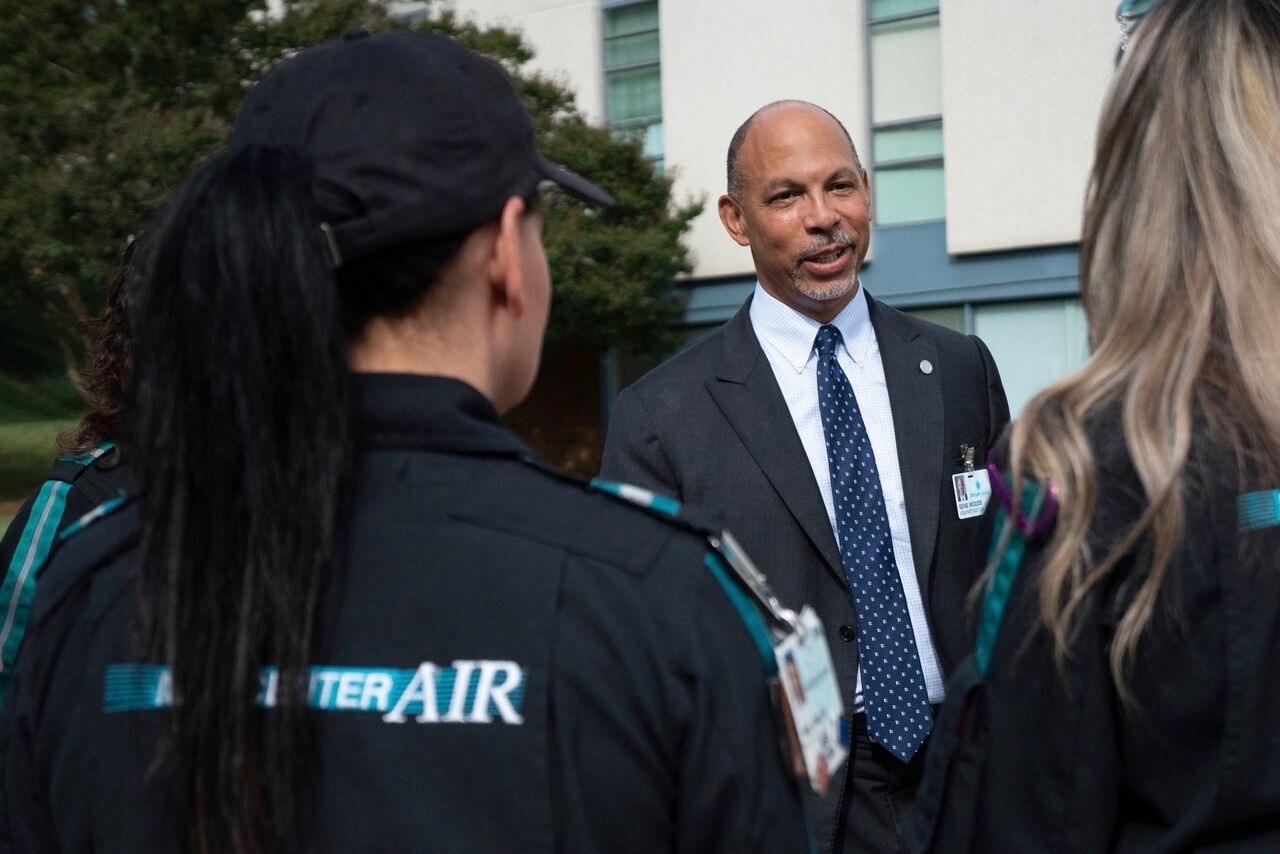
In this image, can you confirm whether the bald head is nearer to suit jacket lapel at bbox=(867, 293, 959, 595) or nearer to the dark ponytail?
suit jacket lapel at bbox=(867, 293, 959, 595)

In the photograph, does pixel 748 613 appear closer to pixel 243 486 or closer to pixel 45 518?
pixel 243 486

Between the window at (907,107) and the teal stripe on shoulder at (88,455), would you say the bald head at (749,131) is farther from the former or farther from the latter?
the window at (907,107)

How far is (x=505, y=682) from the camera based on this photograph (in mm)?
1381

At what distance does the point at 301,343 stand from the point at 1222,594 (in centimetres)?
105

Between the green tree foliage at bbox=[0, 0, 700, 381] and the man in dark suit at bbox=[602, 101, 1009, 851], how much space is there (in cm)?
1210

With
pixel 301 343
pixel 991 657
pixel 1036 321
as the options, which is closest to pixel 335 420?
pixel 301 343

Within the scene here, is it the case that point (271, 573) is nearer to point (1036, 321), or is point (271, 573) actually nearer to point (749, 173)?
point (749, 173)

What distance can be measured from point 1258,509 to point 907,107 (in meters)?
15.1

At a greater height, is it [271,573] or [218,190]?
[218,190]

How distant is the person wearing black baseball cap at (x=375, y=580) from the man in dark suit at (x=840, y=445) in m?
1.73

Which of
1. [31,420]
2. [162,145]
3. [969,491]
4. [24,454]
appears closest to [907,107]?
[162,145]

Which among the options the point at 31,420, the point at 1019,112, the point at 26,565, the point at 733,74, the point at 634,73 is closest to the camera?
the point at 26,565

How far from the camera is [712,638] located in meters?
1.41

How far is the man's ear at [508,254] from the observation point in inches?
59.7
